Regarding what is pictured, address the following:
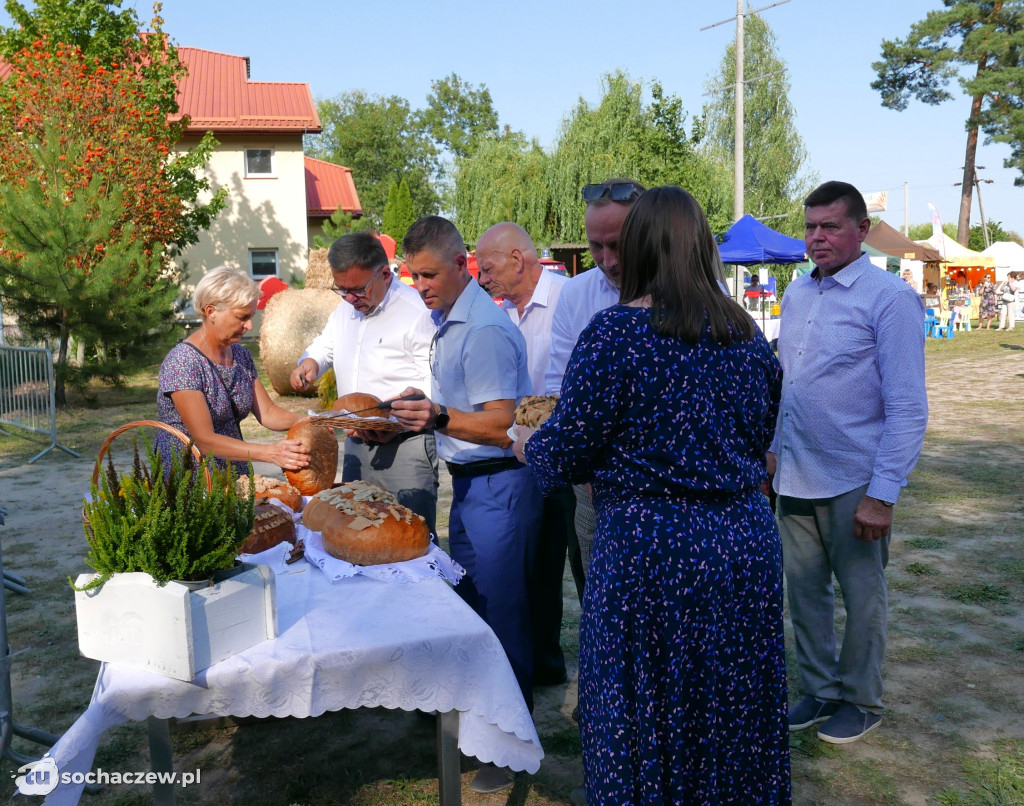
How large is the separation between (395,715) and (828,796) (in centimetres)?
186

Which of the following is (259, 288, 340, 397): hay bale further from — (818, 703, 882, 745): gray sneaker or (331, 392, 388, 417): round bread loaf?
(818, 703, 882, 745): gray sneaker

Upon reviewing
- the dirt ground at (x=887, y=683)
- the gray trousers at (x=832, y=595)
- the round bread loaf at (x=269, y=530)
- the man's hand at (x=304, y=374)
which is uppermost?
the man's hand at (x=304, y=374)

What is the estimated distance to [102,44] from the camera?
56.2 feet

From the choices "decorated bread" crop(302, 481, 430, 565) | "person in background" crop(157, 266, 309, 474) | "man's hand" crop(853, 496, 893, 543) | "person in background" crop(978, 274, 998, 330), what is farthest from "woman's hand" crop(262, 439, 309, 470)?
"person in background" crop(978, 274, 998, 330)

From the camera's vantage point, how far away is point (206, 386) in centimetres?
353

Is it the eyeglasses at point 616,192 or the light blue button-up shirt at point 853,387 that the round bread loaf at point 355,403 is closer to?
the eyeglasses at point 616,192

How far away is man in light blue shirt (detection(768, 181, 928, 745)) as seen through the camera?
3.32 m

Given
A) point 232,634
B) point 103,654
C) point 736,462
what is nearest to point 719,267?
point 736,462

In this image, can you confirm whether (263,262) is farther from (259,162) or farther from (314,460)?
(314,460)

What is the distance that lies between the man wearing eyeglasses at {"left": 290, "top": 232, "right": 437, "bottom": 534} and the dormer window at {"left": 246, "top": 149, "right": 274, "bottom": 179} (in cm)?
2551

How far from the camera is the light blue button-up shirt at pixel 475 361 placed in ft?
10.1

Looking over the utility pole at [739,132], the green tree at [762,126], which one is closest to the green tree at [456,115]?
the green tree at [762,126]

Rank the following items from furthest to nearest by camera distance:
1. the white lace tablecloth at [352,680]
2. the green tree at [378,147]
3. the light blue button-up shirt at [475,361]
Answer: the green tree at [378,147], the light blue button-up shirt at [475,361], the white lace tablecloth at [352,680]

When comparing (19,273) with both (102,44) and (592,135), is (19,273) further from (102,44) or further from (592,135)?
(592,135)
